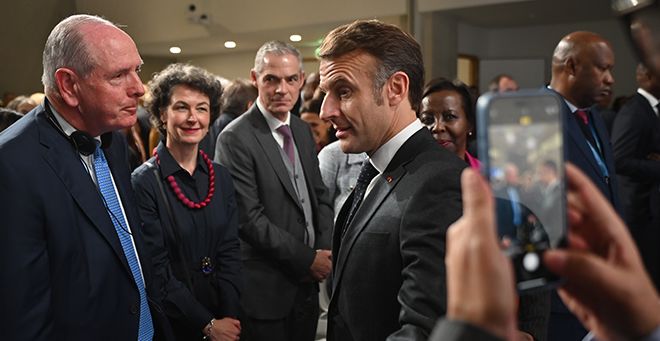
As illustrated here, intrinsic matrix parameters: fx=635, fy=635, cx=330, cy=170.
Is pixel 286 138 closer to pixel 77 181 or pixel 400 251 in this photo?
pixel 77 181

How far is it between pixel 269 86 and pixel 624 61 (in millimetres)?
8713

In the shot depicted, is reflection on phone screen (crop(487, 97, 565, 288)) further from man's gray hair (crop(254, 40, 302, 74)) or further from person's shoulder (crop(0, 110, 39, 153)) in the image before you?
man's gray hair (crop(254, 40, 302, 74))

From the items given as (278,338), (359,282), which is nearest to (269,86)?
(278,338)

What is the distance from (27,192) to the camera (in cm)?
165

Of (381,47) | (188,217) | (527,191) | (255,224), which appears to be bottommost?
(255,224)

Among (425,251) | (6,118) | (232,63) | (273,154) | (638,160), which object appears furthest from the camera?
(232,63)

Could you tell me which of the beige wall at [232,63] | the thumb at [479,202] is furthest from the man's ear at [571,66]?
the beige wall at [232,63]

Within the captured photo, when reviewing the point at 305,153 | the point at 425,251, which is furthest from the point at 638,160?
the point at 425,251

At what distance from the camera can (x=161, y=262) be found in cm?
239

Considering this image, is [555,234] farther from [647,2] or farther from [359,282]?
[359,282]

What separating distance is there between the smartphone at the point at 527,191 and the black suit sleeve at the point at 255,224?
7.34 ft

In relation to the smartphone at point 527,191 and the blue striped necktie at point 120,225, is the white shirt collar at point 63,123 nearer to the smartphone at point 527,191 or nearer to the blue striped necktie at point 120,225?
the blue striped necktie at point 120,225

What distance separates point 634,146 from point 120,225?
3.31 meters

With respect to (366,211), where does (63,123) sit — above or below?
above
